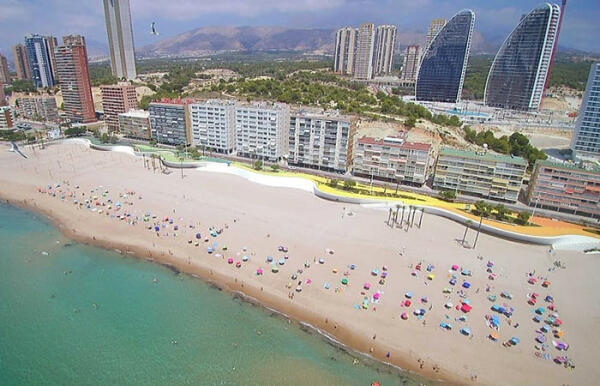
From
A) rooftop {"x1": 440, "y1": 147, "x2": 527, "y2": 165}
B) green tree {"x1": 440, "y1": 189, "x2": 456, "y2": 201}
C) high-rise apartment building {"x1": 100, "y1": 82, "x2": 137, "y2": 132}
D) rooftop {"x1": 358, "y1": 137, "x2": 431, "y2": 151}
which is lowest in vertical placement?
green tree {"x1": 440, "y1": 189, "x2": 456, "y2": 201}

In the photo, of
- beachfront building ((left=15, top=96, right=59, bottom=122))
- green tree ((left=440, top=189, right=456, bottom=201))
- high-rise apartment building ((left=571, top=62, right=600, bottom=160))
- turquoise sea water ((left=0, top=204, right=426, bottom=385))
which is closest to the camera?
turquoise sea water ((left=0, top=204, right=426, bottom=385))

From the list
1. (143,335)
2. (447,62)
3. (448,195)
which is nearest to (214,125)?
(448,195)

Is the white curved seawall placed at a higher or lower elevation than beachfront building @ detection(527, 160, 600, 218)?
lower

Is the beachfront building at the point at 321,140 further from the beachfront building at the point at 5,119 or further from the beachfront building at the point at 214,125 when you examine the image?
the beachfront building at the point at 5,119

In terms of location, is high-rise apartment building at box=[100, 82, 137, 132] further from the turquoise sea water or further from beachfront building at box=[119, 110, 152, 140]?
the turquoise sea water

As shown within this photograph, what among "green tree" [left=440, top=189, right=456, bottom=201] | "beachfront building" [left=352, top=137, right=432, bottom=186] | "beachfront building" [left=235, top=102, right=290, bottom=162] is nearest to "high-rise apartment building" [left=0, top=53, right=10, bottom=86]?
"beachfront building" [left=235, top=102, right=290, bottom=162]

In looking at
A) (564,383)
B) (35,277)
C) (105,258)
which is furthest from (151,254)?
(564,383)

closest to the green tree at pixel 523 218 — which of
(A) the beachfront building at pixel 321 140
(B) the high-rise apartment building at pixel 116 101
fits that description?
(A) the beachfront building at pixel 321 140
